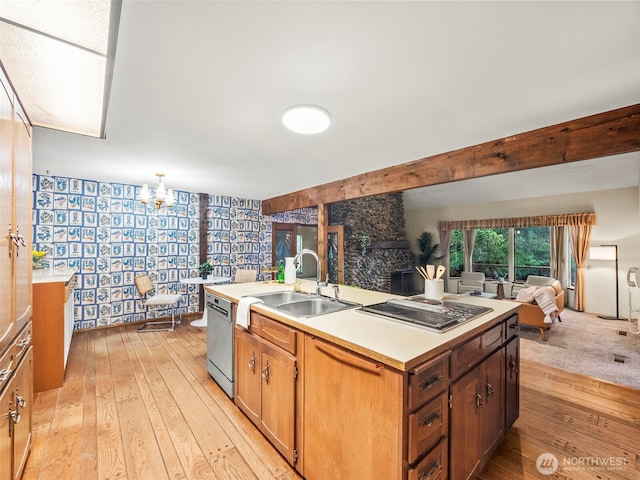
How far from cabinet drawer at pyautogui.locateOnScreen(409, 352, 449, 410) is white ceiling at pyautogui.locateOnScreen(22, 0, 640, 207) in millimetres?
1437

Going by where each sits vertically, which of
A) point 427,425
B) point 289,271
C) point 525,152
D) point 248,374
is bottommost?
point 248,374

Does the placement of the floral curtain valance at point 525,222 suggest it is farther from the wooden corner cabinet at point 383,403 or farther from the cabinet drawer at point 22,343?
the cabinet drawer at point 22,343

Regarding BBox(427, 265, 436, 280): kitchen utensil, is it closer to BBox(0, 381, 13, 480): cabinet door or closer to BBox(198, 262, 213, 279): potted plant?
BBox(0, 381, 13, 480): cabinet door

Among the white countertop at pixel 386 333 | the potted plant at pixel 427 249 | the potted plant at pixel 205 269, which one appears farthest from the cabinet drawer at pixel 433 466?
the potted plant at pixel 427 249

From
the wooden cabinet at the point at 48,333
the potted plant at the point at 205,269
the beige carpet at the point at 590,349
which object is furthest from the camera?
the potted plant at the point at 205,269

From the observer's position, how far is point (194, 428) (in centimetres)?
206

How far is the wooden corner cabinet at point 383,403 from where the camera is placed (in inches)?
44.9

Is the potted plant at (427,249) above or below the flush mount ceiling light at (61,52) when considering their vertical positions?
below

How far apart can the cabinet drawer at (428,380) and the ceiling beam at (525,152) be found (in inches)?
73.0

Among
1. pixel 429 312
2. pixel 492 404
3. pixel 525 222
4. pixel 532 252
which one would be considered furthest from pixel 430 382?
pixel 532 252

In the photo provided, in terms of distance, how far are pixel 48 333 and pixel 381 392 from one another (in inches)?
125

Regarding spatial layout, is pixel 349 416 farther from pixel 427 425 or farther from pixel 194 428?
pixel 194 428

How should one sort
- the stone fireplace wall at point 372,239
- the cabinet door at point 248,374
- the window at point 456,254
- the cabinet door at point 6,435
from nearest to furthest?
the cabinet door at point 6,435 → the cabinet door at point 248,374 → the stone fireplace wall at point 372,239 → the window at point 456,254

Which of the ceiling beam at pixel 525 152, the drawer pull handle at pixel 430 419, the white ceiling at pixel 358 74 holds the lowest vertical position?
the drawer pull handle at pixel 430 419
